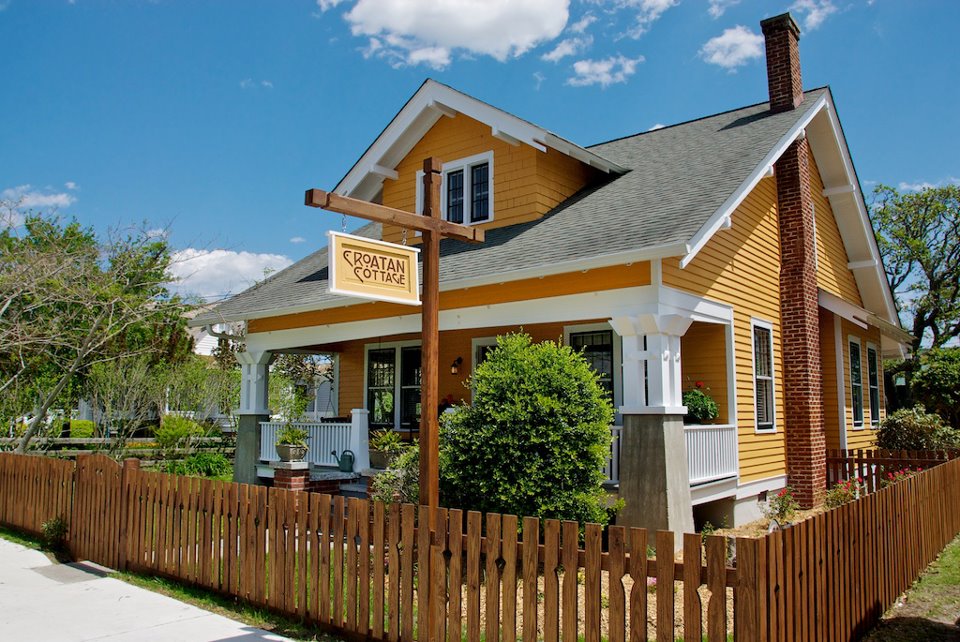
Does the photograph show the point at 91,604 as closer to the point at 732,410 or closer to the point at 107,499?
the point at 107,499

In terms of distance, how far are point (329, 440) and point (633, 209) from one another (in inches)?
267

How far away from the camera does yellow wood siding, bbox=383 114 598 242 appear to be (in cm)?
1309

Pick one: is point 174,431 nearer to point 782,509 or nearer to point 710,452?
point 710,452

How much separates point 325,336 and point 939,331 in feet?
103

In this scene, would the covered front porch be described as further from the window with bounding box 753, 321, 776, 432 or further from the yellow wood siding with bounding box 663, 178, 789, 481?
the window with bounding box 753, 321, 776, 432

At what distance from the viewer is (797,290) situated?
44.5ft

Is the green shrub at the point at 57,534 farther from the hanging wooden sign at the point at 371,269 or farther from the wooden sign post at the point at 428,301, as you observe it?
the hanging wooden sign at the point at 371,269

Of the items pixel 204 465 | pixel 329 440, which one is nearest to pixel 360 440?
pixel 329 440

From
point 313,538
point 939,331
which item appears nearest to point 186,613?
point 313,538

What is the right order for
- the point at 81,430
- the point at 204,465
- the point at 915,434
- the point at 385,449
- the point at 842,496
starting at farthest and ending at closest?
the point at 81,430
the point at 204,465
the point at 915,434
the point at 385,449
the point at 842,496

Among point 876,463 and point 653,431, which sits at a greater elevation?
point 653,431

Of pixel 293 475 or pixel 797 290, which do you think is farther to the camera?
pixel 797 290

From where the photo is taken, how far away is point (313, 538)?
618 centimetres

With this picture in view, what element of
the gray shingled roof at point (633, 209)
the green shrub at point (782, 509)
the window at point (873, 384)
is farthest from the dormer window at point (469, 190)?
the window at point (873, 384)
